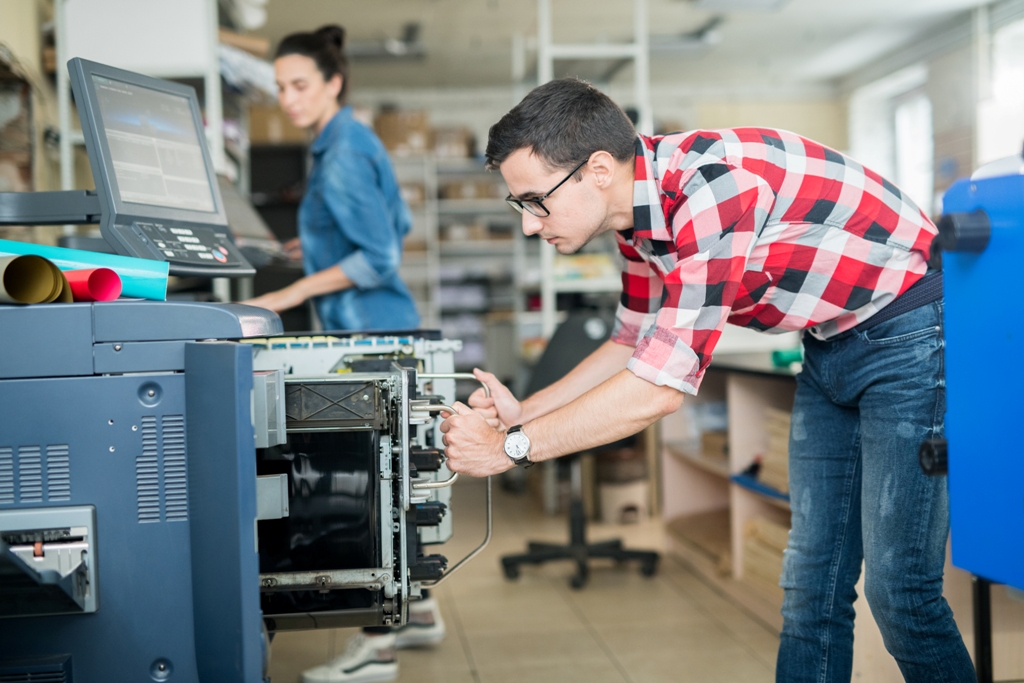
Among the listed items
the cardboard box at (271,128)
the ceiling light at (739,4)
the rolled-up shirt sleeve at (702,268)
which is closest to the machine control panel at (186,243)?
the rolled-up shirt sleeve at (702,268)

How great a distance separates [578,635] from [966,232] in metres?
2.07

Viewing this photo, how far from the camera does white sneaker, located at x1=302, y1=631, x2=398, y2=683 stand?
2271mm

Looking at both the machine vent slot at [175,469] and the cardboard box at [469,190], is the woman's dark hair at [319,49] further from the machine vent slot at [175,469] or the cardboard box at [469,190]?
the cardboard box at [469,190]

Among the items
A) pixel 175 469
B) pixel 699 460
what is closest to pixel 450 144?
pixel 699 460

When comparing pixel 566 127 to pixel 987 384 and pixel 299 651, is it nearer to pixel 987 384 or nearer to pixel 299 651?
pixel 987 384

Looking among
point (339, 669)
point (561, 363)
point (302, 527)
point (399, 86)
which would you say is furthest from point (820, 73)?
point (302, 527)

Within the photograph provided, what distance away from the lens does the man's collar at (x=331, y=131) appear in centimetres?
225

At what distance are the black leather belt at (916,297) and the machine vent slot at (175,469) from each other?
1.05 metres

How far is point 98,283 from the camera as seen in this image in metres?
1.11

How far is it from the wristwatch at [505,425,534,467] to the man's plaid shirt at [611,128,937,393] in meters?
0.20

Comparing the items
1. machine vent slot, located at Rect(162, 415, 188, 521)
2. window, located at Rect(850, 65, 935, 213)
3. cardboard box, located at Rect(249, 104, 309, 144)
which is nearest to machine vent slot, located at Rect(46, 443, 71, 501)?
machine vent slot, located at Rect(162, 415, 188, 521)

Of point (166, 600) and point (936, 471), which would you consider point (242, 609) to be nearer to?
point (166, 600)

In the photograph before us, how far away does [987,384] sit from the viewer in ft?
3.02

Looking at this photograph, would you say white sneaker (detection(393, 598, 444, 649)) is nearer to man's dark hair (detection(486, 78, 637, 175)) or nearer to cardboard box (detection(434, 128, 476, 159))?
man's dark hair (detection(486, 78, 637, 175))
